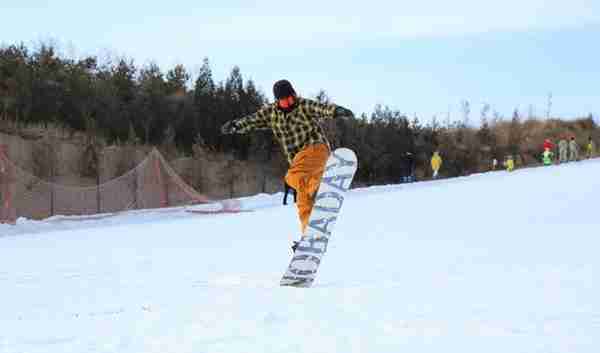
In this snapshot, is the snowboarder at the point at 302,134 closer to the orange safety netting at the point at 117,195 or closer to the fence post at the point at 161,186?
the orange safety netting at the point at 117,195

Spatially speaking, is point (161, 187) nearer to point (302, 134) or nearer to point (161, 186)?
point (161, 186)

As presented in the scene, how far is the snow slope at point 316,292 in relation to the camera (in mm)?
4152

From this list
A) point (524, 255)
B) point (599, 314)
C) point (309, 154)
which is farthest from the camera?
point (524, 255)

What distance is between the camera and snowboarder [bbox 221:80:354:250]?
7.17 m

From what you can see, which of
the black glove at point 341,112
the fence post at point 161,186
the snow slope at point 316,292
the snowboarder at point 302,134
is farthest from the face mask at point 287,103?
the fence post at point 161,186

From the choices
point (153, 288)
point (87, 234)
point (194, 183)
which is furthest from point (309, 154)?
point (194, 183)

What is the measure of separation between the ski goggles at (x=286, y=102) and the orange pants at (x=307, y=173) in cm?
46

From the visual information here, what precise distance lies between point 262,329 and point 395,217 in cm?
1161

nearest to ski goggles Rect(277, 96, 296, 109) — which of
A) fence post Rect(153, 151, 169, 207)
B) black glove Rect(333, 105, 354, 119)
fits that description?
black glove Rect(333, 105, 354, 119)

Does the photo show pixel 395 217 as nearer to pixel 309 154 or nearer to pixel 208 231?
pixel 208 231

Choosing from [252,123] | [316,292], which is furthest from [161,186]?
[316,292]

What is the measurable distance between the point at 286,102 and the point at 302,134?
356mm

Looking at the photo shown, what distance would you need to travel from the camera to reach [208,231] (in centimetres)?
1389

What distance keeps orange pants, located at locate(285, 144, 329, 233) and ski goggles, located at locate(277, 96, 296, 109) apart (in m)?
0.46
